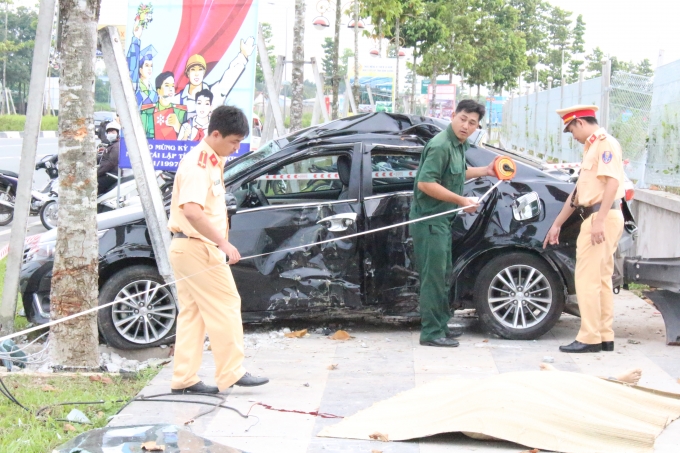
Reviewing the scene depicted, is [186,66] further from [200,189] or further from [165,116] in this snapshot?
[200,189]

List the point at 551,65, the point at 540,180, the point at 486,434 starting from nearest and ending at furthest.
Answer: the point at 486,434 < the point at 540,180 < the point at 551,65

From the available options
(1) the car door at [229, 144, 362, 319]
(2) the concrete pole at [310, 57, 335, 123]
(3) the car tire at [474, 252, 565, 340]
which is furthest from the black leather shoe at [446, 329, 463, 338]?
(2) the concrete pole at [310, 57, 335, 123]

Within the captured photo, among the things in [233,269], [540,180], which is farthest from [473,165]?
[233,269]

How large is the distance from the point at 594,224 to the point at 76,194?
12.2 ft

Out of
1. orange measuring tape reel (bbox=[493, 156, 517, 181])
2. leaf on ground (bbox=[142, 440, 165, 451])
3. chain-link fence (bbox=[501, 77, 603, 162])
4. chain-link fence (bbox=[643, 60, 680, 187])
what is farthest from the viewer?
chain-link fence (bbox=[501, 77, 603, 162])

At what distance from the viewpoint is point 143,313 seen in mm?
6758

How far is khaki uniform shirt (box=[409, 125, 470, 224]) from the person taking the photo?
21.2 feet

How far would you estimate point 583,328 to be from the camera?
21.6 ft

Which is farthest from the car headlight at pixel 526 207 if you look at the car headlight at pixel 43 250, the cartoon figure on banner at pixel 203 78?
the car headlight at pixel 43 250

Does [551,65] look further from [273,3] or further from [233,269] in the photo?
[233,269]

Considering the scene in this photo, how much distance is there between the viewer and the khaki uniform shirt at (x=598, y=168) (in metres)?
6.32

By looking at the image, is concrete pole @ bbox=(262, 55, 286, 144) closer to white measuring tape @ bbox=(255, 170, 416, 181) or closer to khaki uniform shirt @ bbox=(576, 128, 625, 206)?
white measuring tape @ bbox=(255, 170, 416, 181)

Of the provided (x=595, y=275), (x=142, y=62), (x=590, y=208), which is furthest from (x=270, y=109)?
(x=595, y=275)

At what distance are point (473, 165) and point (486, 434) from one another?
3210mm
